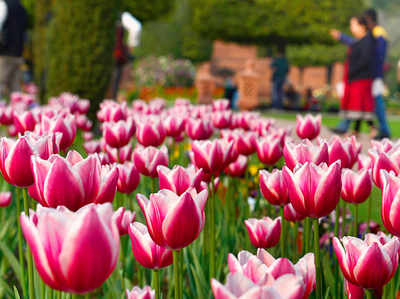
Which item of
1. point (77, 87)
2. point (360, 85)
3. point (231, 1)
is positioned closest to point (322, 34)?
point (231, 1)

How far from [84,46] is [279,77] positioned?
10.3 meters

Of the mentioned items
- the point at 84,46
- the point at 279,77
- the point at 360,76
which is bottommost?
the point at 360,76

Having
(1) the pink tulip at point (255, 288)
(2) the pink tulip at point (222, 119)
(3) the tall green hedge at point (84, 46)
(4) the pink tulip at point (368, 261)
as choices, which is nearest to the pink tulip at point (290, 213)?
(4) the pink tulip at point (368, 261)

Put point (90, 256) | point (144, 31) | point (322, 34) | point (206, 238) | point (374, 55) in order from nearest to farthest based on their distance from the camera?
point (90, 256)
point (206, 238)
point (374, 55)
point (322, 34)
point (144, 31)

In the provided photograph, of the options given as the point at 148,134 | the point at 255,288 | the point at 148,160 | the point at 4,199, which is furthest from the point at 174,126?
the point at 255,288

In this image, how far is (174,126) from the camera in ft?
8.67

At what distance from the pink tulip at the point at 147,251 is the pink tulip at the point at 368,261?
42 cm

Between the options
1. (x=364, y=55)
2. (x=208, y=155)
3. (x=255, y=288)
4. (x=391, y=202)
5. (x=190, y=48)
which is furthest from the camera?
(x=190, y=48)

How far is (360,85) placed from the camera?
784 cm

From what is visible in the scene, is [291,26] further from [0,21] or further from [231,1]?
[0,21]

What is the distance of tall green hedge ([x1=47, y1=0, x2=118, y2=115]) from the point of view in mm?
7902

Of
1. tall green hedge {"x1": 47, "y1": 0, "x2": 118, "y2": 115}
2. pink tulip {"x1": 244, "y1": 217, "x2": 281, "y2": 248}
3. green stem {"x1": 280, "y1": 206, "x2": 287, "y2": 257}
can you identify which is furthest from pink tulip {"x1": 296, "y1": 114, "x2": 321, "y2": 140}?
tall green hedge {"x1": 47, "y1": 0, "x2": 118, "y2": 115}

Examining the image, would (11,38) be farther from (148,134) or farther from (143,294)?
(143,294)

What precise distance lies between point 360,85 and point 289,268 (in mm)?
7577
